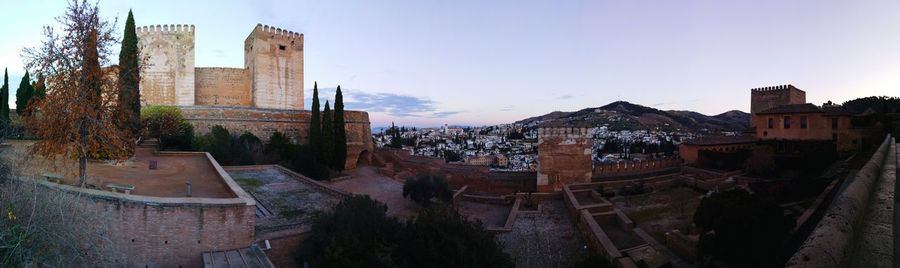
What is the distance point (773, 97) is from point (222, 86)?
29.2 metres

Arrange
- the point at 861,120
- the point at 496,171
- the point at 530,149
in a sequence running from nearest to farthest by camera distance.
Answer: the point at 496,171 → the point at 861,120 → the point at 530,149

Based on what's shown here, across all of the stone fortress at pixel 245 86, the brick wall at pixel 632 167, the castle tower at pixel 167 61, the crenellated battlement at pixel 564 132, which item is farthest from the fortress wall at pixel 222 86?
the brick wall at pixel 632 167

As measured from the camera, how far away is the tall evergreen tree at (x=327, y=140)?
1875 cm

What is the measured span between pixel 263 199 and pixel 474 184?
7.92 m

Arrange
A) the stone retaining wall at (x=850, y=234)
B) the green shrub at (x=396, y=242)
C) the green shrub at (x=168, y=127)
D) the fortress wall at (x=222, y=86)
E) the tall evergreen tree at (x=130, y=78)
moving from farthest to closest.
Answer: the fortress wall at (x=222, y=86) → the green shrub at (x=168, y=127) → the tall evergreen tree at (x=130, y=78) → the green shrub at (x=396, y=242) → the stone retaining wall at (x=850, y=234)

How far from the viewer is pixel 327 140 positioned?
747 inches

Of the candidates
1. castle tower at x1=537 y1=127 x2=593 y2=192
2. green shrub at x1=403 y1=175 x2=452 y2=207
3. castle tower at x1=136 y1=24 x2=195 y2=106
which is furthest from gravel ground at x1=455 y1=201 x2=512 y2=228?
castle tower at x1=136 y1=24 x2=195 y2=106

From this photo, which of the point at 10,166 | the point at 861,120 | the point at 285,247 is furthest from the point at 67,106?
the point at 861,120

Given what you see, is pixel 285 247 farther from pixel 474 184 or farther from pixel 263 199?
pixel 474 184

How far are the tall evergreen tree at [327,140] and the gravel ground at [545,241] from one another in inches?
370

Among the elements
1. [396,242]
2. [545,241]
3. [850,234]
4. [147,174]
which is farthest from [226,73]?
[850,234]

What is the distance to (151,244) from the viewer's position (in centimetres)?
654

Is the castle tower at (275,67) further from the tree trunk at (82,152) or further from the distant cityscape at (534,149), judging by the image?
the tree trunk at (82,152)

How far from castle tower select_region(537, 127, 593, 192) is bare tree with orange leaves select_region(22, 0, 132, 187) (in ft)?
38.1
